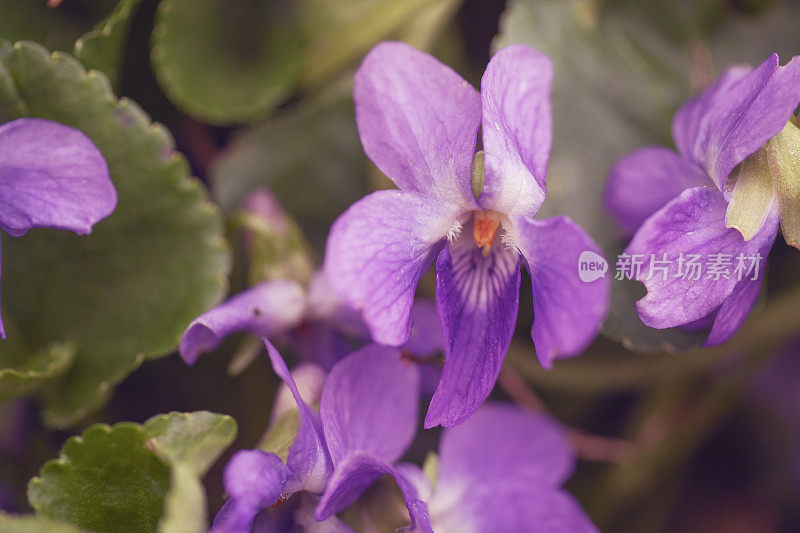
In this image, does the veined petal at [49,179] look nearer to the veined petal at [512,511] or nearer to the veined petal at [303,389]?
the veined petal at [303,389]

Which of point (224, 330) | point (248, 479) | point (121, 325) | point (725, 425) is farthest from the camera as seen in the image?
point (725, 425)

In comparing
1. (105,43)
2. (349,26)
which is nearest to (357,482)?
(105,43)

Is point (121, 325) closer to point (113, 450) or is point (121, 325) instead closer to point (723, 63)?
point (113, 450)

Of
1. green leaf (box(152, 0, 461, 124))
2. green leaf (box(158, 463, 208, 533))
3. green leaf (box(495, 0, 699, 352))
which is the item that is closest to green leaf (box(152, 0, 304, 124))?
green leaf (box(152, 0, 461, 124))

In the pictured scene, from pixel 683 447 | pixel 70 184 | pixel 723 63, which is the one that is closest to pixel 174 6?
pixel 70 184

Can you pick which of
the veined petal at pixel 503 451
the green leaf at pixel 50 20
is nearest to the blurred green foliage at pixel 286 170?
the green leaf at pixel 50 20

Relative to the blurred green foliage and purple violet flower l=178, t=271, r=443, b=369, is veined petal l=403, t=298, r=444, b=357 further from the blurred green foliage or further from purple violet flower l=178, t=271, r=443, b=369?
the blurred green foliage

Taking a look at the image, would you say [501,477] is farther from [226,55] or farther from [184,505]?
[226,55]

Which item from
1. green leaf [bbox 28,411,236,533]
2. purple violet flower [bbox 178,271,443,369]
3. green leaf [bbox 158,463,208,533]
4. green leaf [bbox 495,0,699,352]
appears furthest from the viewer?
green leaf [bbox 495,0,699,352]
